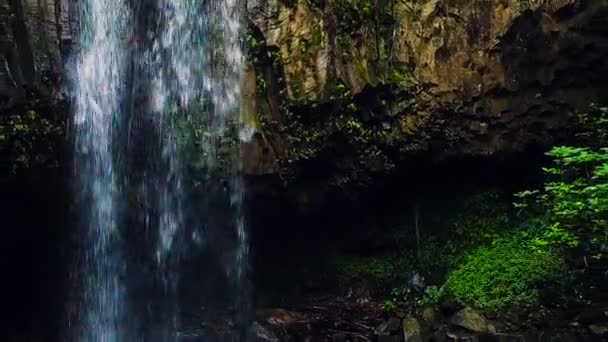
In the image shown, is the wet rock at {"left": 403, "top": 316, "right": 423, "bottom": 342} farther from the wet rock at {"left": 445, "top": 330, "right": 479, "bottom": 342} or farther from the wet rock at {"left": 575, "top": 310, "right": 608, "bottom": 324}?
the wet rock at {"left": 575, "top": 310, "right": 608, "bottom": 324}

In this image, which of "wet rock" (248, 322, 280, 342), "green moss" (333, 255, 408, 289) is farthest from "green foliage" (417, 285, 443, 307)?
"wet rock" (248, 322, 280, 342)

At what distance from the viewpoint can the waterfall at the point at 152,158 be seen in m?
6.96

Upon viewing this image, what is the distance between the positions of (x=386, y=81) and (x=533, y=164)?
2.42 meters

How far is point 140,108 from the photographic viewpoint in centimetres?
707

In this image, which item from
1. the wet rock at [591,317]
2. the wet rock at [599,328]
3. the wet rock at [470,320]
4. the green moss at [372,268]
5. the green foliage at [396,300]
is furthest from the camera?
the green moss at [372,268]

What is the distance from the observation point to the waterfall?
22.8 ft

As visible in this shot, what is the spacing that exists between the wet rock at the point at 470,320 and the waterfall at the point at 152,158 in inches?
101

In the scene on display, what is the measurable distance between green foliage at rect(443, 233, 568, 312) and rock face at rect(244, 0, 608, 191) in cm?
126

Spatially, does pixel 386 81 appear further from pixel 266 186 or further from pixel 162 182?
pixel 162 182

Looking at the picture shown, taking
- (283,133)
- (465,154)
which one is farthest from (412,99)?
(283,133)

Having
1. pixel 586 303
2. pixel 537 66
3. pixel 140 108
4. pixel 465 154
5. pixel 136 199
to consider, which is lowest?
pixel 586 303

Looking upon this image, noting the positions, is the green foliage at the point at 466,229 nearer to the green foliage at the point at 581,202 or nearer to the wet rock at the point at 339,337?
A: the green foliage at the point at 581,202

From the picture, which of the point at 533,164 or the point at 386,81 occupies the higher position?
the point at 386,81

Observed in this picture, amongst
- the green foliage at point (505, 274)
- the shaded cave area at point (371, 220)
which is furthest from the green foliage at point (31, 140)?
the green foliage at point (505, 274)
